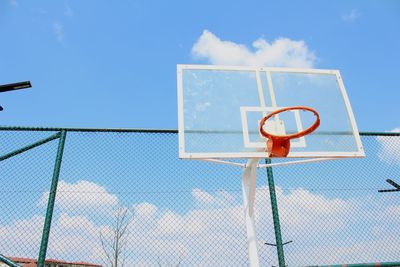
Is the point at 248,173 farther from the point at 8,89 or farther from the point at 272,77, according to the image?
the point at 8,89

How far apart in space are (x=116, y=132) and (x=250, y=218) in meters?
2.28

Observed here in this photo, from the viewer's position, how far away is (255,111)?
13.4 ft

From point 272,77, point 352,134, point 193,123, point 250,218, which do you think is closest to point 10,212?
point 193,123

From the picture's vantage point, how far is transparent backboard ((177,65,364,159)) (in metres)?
3.73

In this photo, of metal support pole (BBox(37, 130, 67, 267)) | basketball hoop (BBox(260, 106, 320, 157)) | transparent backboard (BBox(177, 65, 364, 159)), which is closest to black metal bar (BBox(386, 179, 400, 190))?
transparent backboard (BBox(177, 65, 364, 159))

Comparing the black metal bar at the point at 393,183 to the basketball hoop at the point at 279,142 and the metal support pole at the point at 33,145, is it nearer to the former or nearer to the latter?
the basketball hoop at the point at 279,142

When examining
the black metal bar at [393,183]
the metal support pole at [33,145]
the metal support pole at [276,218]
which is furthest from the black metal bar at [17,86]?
the black metal bar at [393,183]

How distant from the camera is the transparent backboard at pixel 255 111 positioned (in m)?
3.73

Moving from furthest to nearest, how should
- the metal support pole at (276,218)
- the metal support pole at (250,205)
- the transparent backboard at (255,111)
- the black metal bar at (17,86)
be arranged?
the metal support pole at (276,218) → the transparent backboard at (255,111) → the black metal bar at (17,86) → the metal support pole at (250,205)

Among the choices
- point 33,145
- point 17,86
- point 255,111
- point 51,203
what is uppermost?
point 17,86

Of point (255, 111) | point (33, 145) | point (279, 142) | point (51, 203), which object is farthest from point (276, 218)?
point (33, 145)

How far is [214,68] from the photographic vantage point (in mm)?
4336

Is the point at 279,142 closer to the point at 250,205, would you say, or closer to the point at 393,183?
the point at 250,205

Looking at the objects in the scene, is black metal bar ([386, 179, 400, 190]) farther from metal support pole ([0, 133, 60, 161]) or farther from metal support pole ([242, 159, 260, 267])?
metal support pole ([0, 133, 60, 161])
